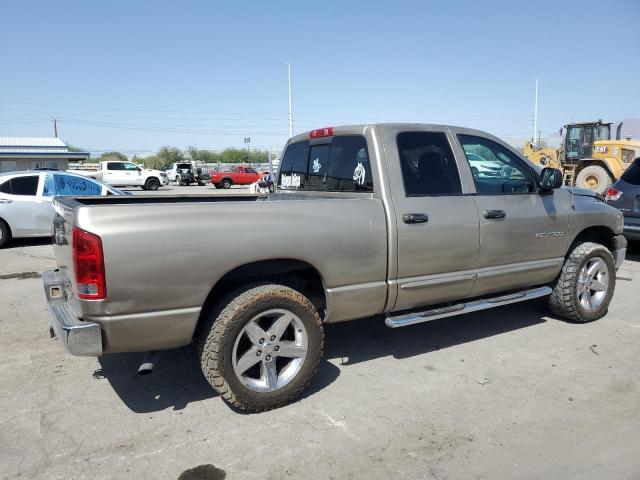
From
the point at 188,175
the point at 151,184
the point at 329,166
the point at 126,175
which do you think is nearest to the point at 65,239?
the point at 329,166

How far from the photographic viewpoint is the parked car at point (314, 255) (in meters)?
2.91

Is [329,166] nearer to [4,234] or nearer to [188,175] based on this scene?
[4,234]

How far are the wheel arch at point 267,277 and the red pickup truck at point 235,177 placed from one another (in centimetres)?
3321

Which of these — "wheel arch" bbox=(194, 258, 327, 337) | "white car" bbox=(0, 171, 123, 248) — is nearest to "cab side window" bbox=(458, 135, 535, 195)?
"wheel arch" bbox=(194, 258, 327, 337)

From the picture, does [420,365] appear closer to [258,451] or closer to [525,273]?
[525,273]

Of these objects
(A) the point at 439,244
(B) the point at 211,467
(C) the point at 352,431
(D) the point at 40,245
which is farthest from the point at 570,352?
(D) the point at 40,245

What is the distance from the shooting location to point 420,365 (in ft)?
13.7

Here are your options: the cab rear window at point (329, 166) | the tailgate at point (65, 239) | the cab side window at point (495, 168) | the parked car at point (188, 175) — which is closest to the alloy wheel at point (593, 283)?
the cab side window at point (495, 168)

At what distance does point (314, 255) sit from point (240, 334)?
0.72 meters

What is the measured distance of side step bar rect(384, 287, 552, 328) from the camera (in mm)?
3846

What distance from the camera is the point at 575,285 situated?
5.03 m

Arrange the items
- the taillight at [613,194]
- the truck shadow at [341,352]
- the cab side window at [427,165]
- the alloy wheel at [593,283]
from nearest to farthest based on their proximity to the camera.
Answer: the truck shadow at [341,352] < the cab side window at [427,165] < the alloy wheel at [593,283] < the taillight at [613,194]

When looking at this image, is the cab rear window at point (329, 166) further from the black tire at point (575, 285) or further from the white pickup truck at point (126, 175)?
the white pickup truck at point (126, 175)

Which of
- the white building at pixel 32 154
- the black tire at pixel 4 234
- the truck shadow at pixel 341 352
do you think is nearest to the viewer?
the truck shadow at pixel 341 352
